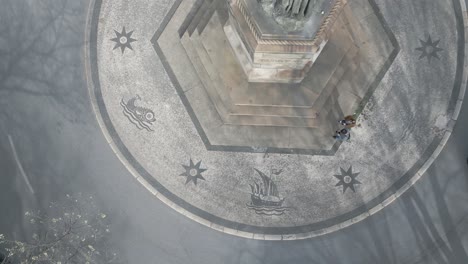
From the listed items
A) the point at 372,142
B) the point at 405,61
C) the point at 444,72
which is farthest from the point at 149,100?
the point at 444,72

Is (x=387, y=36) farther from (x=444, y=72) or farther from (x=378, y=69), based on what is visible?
(x=444, y=72)

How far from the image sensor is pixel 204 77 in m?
19.5

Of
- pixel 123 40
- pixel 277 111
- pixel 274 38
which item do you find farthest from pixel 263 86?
pixel 123 40

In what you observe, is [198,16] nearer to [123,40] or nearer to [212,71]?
[212,71]

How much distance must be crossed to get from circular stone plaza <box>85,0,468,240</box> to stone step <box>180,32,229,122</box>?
0.15 feet

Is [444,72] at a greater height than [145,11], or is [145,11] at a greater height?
[444,72]

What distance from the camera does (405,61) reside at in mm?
19625

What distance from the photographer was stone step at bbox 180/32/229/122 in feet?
63.8

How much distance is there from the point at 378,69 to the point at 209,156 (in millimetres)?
8497

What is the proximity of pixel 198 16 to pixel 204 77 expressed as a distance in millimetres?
2728

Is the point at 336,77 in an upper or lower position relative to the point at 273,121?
upper

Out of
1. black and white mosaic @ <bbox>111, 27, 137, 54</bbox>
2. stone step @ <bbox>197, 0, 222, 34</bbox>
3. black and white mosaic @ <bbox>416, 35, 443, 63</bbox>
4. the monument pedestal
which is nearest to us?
the monument pedestal

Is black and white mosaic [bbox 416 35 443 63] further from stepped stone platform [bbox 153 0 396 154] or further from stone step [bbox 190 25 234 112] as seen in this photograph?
stone step [bbox 190 25 234 112]

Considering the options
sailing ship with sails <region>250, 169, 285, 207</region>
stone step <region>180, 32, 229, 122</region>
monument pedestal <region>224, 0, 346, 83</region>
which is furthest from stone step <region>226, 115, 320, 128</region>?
monument pedestal <region>224, 0, 346, 83</region>
